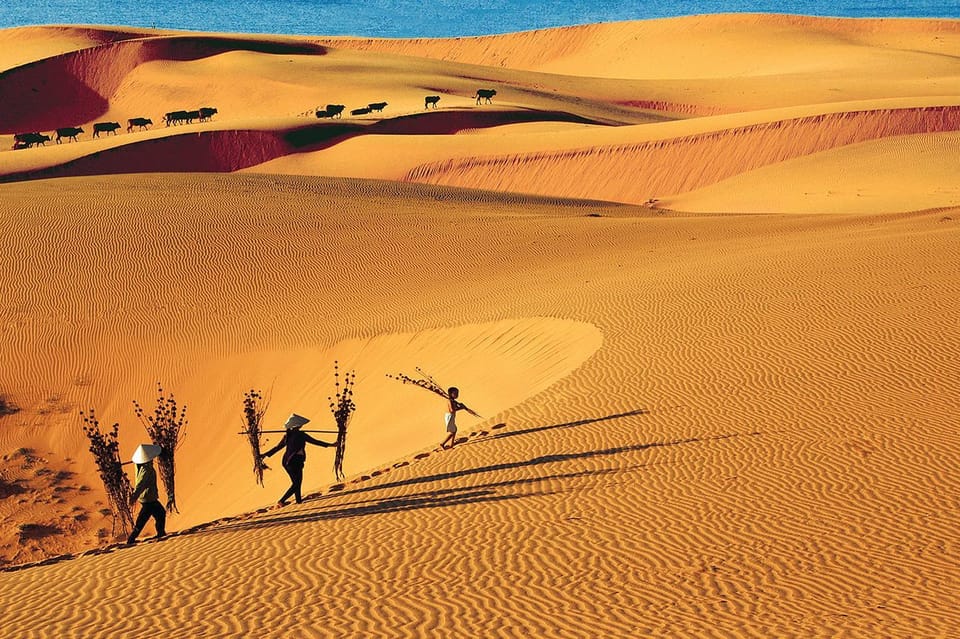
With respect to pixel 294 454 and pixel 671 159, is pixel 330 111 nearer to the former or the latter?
pixel 671 159

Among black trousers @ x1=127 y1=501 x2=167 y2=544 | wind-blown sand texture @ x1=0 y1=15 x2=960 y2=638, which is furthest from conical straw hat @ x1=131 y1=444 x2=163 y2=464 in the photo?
wind-blown sand texture @ x1=0 y1=15 x2=960 y2=638

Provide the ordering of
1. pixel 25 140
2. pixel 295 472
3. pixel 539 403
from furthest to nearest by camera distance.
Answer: pixel 25 140 → pixel 539 403 → pixel 295 472

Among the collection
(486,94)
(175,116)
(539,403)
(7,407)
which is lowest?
(539,403)

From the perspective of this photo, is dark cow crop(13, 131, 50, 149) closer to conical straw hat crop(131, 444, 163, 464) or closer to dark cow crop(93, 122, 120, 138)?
dark cow crop(93, 122, 120, 138)

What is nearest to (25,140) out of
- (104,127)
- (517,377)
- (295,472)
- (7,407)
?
(104,127)

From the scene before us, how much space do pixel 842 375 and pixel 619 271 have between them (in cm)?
886

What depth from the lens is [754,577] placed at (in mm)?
8727

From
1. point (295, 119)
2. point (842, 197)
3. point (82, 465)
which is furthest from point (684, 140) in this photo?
point (82, 465)

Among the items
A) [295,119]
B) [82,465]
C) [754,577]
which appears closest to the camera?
[754,577]

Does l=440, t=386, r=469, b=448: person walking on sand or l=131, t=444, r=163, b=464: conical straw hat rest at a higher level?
l=440, t=386, r=469, b=448: person walking on sand

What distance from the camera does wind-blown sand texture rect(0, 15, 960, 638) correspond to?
877 cm

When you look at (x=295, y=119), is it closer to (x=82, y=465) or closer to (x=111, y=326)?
(x=111, y=326)

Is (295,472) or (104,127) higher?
(104,127)

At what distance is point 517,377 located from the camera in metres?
17.2
